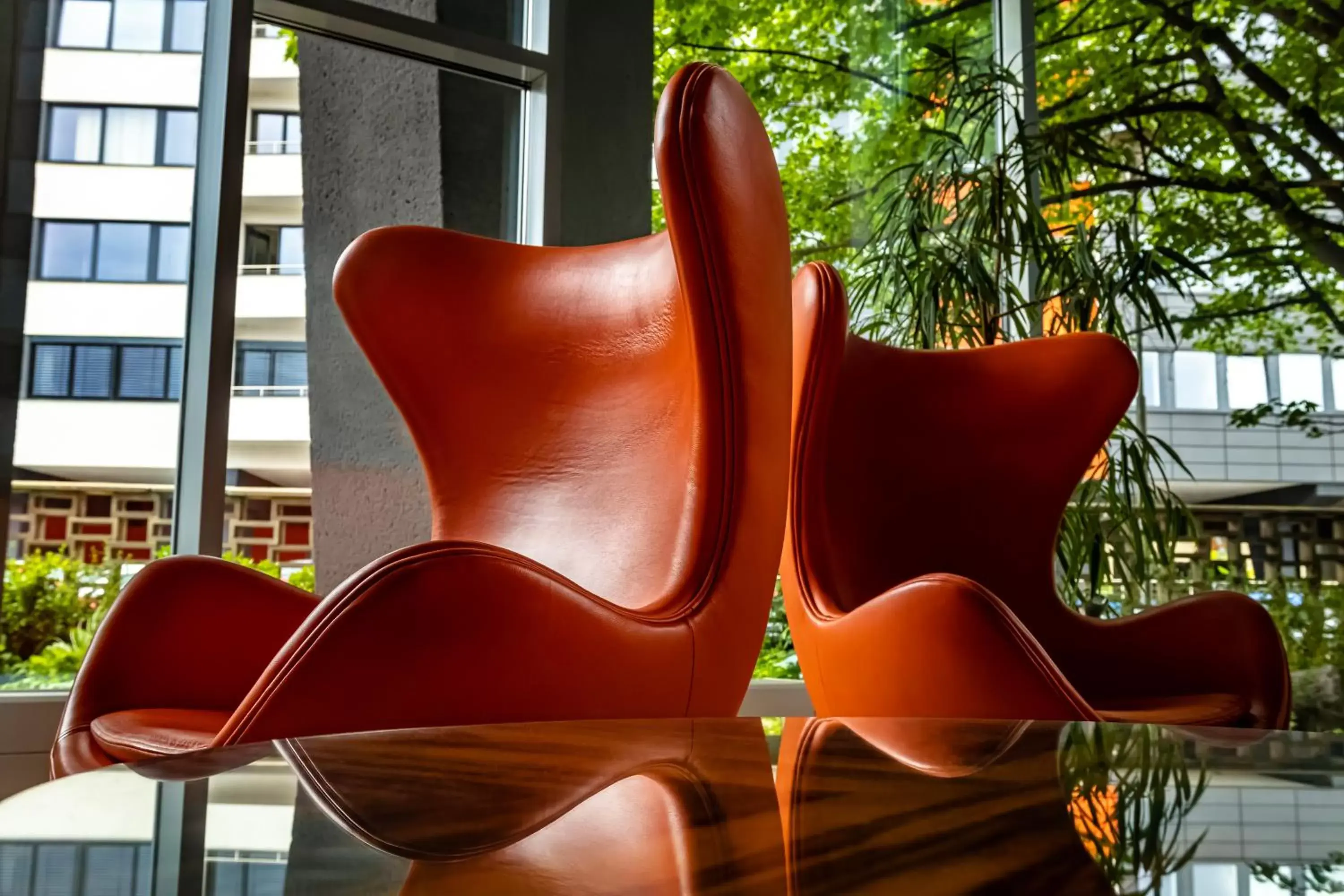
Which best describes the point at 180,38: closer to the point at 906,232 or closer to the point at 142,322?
the point at 142,322

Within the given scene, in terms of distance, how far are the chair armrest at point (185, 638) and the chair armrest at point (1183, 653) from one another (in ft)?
4.47

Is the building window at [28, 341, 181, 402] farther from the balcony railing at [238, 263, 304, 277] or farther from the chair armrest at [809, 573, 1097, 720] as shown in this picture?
the chair armrest at [809, 573, 1097, 720]

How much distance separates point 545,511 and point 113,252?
1760 millimetres

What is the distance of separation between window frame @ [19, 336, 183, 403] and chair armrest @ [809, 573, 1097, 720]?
2.06 m

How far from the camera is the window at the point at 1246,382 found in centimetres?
393

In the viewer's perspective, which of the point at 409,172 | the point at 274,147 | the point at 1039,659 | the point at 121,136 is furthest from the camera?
the point at 409,172

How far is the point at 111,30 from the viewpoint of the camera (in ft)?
9.52

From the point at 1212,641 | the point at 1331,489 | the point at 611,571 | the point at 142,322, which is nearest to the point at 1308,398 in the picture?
the point at 1331,489

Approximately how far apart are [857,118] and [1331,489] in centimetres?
206

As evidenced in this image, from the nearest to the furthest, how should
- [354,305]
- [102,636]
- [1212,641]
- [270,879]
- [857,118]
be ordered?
1. [270,879]
2. [102,636]
3. [354,305]
4. [1212,641]
5. [857,118]

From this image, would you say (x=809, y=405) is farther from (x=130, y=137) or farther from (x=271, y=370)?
(x=130, y=137)

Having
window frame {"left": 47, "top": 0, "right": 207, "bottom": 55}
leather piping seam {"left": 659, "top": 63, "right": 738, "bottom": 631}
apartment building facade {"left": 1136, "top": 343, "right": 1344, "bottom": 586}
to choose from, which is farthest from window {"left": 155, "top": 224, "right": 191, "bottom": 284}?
apartment building facade {"left": 1136, "top": 343, "right": 1344, "bottom": 586}

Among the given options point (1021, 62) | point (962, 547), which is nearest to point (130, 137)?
point (962, 547)

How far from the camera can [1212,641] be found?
2000mm
